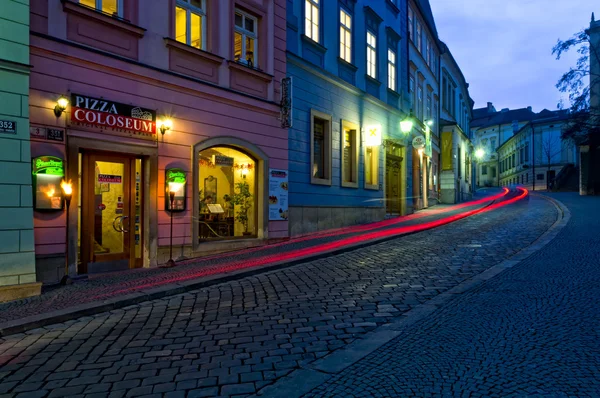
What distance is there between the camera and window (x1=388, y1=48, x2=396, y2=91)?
818 inches

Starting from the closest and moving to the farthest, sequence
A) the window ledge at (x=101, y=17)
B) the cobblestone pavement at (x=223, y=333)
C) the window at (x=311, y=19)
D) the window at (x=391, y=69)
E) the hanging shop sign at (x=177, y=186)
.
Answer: the cobblestone pavement at (x=223, y=333) < the window ledge at (x=101, y=17) < the hanging shop sign at (x=177, y=186) < the window at (x=311, y=19) < the window at (x=391, y=69)

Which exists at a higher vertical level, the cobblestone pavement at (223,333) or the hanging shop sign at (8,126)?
the hanging shop sign at (8,126)

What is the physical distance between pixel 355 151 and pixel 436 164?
666 inches

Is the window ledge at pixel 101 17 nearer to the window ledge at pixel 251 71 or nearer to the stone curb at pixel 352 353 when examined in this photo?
the window ledge at pixel 251 71

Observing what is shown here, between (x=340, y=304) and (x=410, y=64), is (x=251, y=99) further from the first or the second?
(x=410, y=64)

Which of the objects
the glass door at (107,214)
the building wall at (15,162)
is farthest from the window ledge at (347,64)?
the building wall at (15,162)

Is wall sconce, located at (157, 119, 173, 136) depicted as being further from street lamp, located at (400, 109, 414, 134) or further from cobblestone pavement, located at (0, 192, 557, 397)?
street lamp, located at (400, 109, 414, 134)

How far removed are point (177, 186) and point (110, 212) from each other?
60.1 inches

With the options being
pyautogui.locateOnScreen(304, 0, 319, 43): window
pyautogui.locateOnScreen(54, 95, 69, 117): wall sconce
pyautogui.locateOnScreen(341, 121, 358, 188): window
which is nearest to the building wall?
pyautogui.locateOnScreen(54, 95, 69, 117): wall sconce

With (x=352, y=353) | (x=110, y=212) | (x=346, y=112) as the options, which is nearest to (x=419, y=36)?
(x=346, y=112)

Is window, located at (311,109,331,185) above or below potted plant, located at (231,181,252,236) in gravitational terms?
above

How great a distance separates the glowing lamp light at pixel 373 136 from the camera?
18172mm

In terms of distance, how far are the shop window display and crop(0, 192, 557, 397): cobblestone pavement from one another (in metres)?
3.34

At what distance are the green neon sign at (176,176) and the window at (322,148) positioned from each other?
5.94 metres
